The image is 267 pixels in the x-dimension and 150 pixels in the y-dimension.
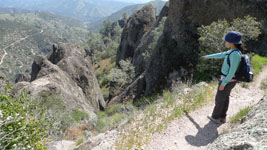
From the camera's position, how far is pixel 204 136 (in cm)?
554

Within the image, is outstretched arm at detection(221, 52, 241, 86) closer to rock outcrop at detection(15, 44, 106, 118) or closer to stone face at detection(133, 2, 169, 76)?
rock outcrop at detection(15, 44, 106, 118)

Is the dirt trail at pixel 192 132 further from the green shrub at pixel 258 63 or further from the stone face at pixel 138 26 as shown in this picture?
the stone face at pixel 138 26

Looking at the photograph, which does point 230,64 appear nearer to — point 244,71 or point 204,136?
point 244,71

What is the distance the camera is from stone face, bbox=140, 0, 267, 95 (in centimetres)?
1573

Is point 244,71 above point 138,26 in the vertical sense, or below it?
above

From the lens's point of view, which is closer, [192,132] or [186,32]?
[192,132]

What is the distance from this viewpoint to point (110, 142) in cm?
608

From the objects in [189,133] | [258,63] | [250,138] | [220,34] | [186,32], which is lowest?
[258,63]

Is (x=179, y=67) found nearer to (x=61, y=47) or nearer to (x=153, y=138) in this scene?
(x=153, y=138)

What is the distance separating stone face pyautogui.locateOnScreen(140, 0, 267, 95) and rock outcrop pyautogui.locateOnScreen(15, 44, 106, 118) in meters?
7.87

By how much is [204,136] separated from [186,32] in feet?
45.5

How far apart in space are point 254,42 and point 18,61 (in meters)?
162

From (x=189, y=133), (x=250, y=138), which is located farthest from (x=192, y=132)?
(x=250, y=138)

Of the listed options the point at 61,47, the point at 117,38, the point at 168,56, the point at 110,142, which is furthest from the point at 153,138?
the point at 117,38
